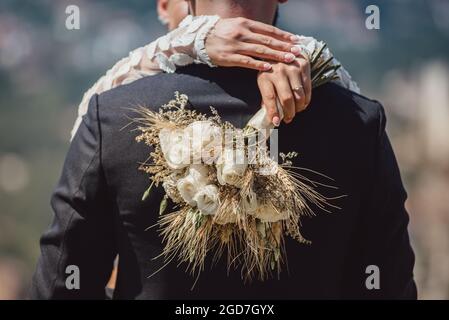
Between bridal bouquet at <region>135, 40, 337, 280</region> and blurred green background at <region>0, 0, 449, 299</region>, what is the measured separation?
3.55 meters

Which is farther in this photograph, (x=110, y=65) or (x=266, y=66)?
(x=110, y=65)

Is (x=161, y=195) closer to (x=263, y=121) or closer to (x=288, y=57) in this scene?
(x=263, y=121)

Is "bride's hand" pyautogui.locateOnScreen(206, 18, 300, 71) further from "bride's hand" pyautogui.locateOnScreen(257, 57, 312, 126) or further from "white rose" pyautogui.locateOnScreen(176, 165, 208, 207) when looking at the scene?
"white rose" pyautogui.locateOnScreen(176, 165, 208, 207)

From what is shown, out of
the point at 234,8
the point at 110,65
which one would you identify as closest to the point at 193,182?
the point at 234,8

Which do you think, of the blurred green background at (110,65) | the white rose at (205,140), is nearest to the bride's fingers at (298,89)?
the white rose at (205,140)

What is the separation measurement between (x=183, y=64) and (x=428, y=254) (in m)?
3.44

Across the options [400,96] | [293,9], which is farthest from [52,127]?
[400,96]

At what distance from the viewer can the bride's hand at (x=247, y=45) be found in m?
1.43

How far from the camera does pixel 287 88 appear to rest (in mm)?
1402

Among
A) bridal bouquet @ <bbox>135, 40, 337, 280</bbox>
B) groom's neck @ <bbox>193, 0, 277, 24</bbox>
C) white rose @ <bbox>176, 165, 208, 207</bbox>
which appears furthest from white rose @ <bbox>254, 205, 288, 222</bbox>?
groom's neck @ <bbox>193, 0, 277, 24</bbox>

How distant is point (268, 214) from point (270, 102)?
207 millimetres

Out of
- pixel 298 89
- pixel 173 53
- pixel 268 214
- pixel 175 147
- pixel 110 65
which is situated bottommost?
pixel 268 214
